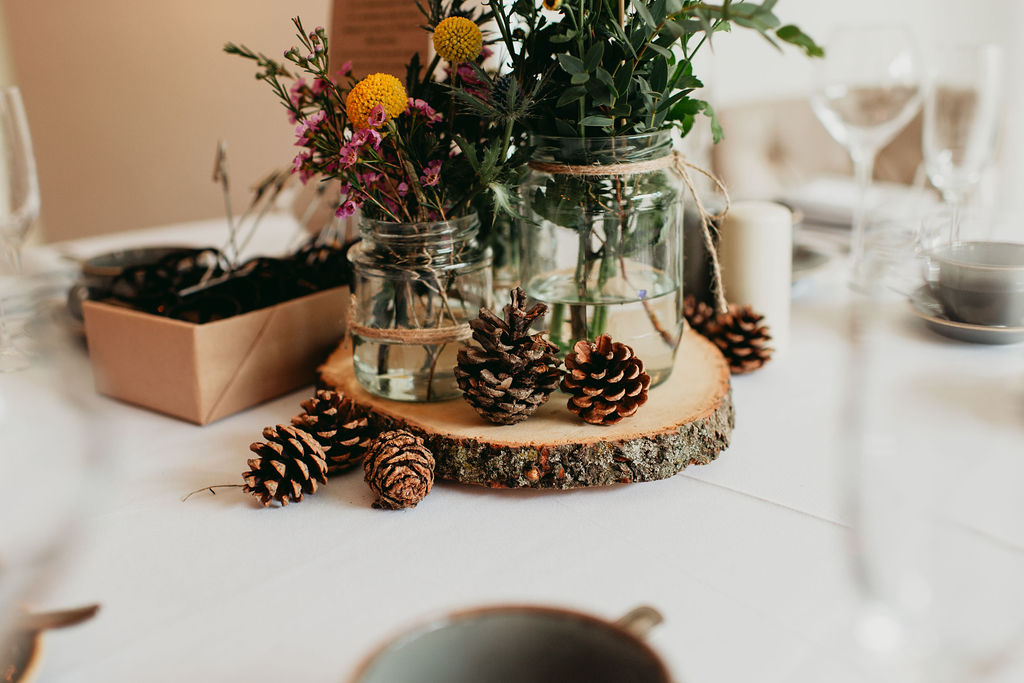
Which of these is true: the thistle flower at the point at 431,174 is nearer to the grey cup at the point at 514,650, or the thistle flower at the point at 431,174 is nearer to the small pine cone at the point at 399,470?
the small pine cone at the point at 399,470

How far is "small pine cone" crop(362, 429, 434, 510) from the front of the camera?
1.75 ft

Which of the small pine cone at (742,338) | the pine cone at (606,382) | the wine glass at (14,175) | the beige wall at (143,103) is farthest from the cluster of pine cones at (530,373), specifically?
the beige wall at (143,103)

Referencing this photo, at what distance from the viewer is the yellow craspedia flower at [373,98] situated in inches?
21.7

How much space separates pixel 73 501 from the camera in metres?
0.29

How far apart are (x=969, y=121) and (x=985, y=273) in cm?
48

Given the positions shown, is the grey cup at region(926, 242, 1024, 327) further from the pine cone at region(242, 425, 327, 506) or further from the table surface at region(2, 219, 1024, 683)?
the pine cone at region(242, 425, 327, 506)

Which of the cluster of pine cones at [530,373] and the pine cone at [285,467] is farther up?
the cluster of pine cones at [530,373]

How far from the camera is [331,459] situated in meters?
0.58

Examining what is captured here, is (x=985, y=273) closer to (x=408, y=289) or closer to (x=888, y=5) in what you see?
(x=408, y=289)

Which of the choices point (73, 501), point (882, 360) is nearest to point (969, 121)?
point (882, 360)

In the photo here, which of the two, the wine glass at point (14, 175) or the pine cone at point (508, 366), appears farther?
the wine glass at point (14, 175)

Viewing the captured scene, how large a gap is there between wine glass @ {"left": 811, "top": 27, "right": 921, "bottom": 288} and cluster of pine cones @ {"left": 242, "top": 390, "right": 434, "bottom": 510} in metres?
0.69

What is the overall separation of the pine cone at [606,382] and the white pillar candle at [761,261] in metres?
0.27

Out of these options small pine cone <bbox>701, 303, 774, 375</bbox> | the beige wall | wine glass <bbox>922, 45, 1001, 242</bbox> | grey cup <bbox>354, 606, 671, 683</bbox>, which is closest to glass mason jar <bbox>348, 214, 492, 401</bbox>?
small pine cone <bbox>701, 303, 774, 375</bbox>
